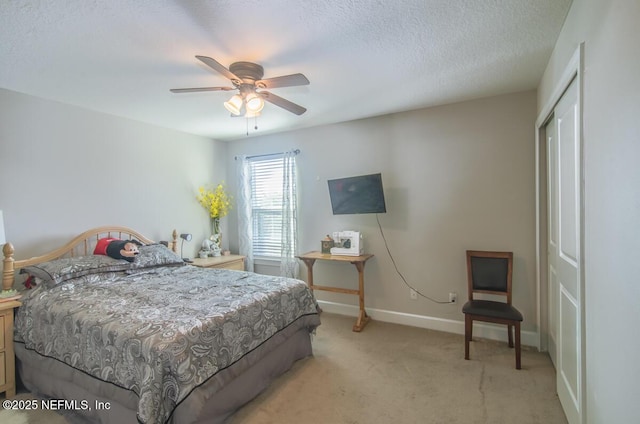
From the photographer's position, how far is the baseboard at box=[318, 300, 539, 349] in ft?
9.67

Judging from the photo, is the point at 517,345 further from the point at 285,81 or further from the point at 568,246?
the point at 285,81

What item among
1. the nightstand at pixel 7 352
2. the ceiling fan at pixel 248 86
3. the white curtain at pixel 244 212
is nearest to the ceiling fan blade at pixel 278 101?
the ceiling fan at pixel 248 86

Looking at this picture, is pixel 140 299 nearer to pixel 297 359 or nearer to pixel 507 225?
pixel 297 359

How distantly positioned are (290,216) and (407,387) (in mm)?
2527

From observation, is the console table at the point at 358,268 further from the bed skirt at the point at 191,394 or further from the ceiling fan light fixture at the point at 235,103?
the ceiling fan light fixture at the point at 235,103

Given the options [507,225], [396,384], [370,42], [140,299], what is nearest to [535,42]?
[370,42]

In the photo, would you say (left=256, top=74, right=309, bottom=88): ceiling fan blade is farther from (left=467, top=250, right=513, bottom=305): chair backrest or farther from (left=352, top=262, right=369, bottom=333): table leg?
(left=467, top=250, right=513, bottom=305): chair backrest

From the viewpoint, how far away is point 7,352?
226 centimetres

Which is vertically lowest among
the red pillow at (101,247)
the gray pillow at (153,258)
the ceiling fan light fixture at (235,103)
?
the gray pillow at (153,258)

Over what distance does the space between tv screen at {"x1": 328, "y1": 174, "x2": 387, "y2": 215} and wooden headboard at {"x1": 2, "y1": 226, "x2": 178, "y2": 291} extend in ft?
7.10

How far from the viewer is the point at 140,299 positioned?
2229mm

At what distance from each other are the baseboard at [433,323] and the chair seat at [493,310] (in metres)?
0.52

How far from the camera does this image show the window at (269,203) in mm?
4234

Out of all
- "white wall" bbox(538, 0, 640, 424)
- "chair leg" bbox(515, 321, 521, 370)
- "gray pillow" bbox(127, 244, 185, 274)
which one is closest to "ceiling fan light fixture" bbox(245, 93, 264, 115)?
"white wall" bbox(538, 0, 640, 424)
